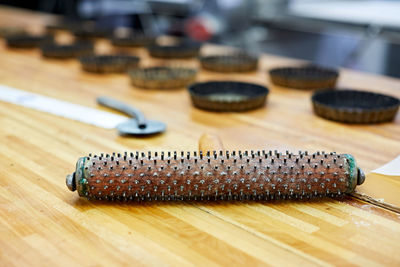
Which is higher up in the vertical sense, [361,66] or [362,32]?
A: [362,32]

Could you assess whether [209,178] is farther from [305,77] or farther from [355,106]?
[305,77]

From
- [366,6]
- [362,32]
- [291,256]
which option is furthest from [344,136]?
[366,6]

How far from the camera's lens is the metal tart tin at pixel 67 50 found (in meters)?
2.05

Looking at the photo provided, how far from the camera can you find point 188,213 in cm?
82

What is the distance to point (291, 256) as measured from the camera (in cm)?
69

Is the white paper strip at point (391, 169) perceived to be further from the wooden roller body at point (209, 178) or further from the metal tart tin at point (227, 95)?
the metal tart tin at point (227, 95)

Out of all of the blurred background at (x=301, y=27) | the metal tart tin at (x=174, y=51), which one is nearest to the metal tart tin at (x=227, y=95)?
the metal tart tin at (x=174, y=51)

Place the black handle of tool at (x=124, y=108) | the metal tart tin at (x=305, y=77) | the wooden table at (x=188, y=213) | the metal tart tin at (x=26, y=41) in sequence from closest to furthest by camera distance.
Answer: the wooden table at (x=188, y=213), the black handle of tool at (x=124, y=108), the metal tart tin at (x=305, y=77), the metal tart tin at (x=26, y=41)

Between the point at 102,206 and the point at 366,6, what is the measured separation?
9.49 feet

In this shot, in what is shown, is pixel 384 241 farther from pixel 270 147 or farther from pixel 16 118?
pixel 16 118

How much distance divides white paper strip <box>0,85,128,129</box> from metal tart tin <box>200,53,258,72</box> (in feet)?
1.98

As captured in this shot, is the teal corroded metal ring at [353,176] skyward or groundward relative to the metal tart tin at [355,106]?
groundward

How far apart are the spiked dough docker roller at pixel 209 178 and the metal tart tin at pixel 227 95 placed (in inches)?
20.9

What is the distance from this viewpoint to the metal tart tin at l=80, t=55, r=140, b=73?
1816mm
